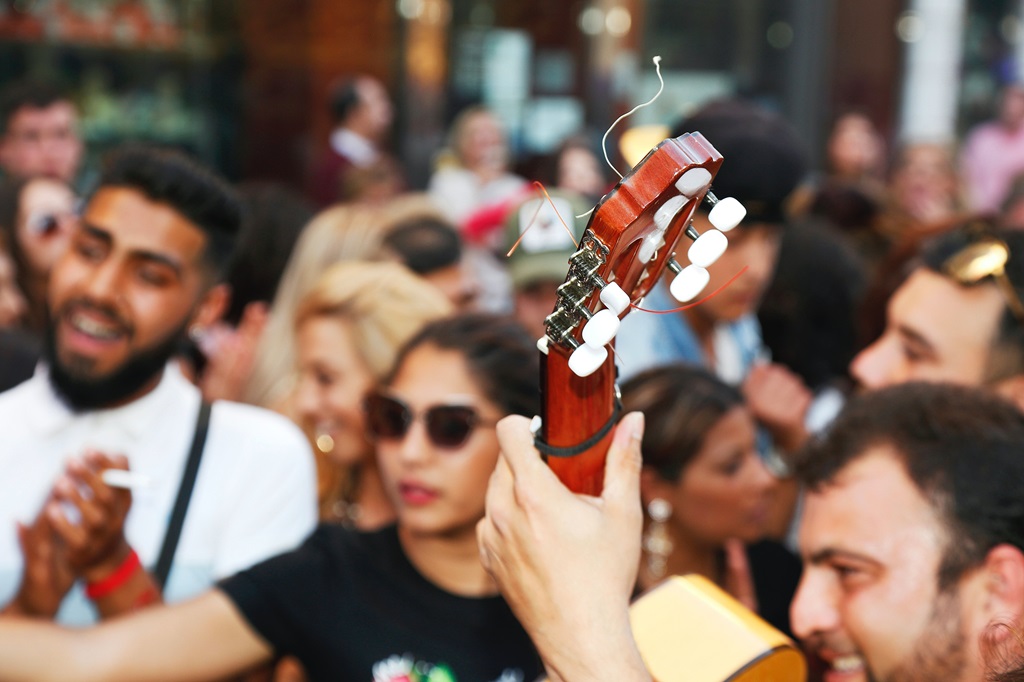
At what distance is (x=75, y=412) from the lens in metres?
2.75

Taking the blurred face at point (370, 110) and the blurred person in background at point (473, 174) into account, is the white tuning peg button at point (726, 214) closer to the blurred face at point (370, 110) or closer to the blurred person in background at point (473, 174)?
the blurred person in background at point (473, 174)

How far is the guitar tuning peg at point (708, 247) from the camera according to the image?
1.38m

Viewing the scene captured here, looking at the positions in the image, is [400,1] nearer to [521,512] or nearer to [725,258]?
[725,258]

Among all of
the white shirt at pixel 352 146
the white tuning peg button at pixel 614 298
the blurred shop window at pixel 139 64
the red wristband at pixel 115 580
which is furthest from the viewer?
the blurred shop window at pixel 139 64

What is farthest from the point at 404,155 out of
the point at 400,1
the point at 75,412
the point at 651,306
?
the point at 75,412

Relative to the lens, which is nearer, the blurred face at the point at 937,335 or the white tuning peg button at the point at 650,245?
the white tuning peg button at the point at 650,245

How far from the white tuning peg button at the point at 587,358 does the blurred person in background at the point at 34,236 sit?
340 cm

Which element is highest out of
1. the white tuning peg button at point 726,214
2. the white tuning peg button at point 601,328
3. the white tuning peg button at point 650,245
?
the white tuning peg button at point 726,214

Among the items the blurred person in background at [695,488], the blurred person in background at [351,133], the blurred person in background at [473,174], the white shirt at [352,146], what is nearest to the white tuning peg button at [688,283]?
the blurred person in background at [695,488]

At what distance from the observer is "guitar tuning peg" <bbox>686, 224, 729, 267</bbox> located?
138 centimetres

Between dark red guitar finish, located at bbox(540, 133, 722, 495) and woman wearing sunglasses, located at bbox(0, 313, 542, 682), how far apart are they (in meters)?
0.90

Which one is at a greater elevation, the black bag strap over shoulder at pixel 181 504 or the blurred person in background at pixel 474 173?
the black bag strap over shoulder at pixel 181 504

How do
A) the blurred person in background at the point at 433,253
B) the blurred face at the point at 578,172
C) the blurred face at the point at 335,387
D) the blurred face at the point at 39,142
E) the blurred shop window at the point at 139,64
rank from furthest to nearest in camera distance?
the blurred shop window at the point at 139,64 → the blurred face at the point at 578,172 → the blurred face at the point at 39,142 → the blurred person in background at the point at 433,253 → the blurred face at the point at 335,387

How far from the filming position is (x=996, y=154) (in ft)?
32.3
